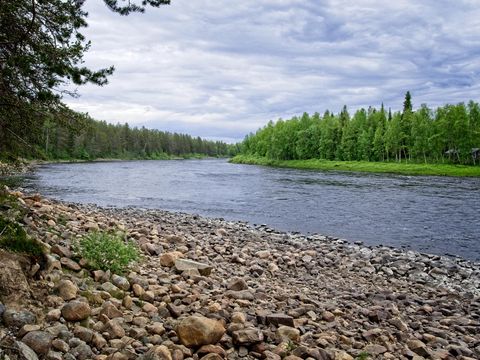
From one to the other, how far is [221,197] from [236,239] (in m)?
18.0

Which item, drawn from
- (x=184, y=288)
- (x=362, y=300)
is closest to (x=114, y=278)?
(x=184, y=288)

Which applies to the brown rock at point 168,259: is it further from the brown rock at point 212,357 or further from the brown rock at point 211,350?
the brown rock at point 212,357

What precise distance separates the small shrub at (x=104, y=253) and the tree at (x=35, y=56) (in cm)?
310

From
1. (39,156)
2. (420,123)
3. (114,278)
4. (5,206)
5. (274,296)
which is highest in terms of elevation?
(420,123)

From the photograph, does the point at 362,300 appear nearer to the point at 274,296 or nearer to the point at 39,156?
the point at 274,296

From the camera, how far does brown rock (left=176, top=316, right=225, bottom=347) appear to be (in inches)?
233

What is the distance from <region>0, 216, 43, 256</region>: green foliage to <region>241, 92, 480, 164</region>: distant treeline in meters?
82.9

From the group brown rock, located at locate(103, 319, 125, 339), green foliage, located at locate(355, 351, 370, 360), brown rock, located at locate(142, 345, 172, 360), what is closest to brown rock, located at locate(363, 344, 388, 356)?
green foliage, located at locate(355, 351, 370, 360)

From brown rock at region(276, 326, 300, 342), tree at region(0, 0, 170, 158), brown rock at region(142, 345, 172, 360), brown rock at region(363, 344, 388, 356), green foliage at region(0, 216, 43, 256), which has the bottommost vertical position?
brown rock at region(363, 344, 388, 356)

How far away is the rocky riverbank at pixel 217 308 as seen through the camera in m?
5.65

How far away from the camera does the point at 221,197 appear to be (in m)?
34.4

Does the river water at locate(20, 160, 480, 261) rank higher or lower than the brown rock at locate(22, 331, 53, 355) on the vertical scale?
lower

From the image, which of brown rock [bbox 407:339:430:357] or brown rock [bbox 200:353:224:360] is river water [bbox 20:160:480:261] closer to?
brown rock [bbox 407:339:430:357]

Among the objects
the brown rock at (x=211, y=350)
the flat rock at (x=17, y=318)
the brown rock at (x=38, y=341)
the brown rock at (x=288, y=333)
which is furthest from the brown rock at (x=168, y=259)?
the brown rock at (x=38, y=341)
